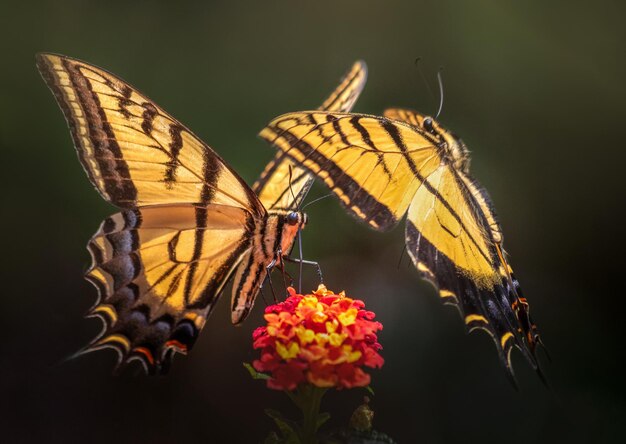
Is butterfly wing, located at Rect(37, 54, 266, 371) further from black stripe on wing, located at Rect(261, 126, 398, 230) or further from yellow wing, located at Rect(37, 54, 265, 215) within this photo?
black stripe on wing, located at Rect(261, 126, 398, 230)

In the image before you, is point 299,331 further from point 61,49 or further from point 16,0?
point 16,0

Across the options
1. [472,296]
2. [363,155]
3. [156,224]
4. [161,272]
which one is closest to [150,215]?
[156,224]

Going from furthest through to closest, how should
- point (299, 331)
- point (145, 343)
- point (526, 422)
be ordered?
point (526, 422) → point (145, 343) → point (299, 331)

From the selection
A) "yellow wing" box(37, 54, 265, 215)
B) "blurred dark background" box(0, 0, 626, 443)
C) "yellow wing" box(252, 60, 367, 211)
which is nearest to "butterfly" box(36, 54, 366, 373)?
"yellow wing" box(37, 54, 265, 215)

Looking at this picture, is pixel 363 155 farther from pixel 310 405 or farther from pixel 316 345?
pixel 310 405

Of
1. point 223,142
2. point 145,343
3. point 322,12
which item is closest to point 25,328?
point 223,142

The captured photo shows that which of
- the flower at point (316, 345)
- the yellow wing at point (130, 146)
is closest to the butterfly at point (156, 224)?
the yellow wing at point (130, 146)
